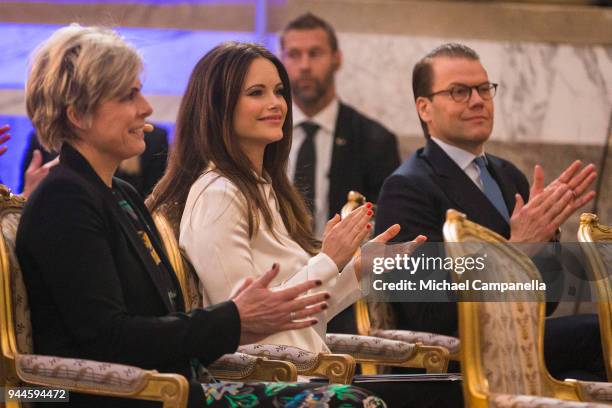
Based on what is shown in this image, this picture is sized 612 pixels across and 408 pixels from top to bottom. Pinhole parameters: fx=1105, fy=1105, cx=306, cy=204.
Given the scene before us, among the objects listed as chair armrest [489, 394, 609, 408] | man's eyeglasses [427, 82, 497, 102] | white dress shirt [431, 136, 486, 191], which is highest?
man's eyeglasses [427, 82, 497, 102]

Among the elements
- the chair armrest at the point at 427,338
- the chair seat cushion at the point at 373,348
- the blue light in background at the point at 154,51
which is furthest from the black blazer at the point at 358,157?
the chair seat cushion at the point at 373,348

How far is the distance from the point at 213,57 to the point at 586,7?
3323 mm

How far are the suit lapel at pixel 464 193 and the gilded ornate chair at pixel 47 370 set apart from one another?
63.0 inches

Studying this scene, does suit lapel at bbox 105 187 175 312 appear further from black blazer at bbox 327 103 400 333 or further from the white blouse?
black blazer at bbox 327 103 400 333

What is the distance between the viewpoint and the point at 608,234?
334 centimetres

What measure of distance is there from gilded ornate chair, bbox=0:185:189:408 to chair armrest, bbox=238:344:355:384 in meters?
0.66

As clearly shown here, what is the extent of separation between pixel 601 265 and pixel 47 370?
5.59 feet

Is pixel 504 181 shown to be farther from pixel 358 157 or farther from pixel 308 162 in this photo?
pixel 308 162

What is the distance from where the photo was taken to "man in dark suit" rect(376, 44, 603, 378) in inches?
131

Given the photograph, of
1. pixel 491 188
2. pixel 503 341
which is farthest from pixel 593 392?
pixel 491 188

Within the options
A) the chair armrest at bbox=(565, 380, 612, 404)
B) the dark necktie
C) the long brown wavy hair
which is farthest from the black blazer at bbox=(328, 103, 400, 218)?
the chair armrest at bbox=(565, 380, 612, 404)

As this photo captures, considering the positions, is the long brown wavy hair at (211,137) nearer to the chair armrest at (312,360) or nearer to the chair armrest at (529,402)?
the chair armrest at (312,360)

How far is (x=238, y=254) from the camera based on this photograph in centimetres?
283

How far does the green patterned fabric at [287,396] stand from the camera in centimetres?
235
